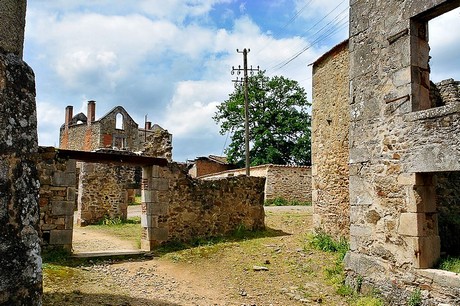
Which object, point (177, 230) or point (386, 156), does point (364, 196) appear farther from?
point (177, 230)

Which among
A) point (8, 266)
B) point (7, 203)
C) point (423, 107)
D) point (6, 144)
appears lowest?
point (8, 266)

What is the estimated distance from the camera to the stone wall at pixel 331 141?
30.8ft

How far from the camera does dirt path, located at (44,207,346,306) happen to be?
6.22 m

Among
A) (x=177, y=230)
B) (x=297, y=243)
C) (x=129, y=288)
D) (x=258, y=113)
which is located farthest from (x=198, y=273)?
(x=258, y=113)

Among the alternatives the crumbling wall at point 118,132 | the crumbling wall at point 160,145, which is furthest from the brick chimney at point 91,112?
the crumbling wall at point 160,145

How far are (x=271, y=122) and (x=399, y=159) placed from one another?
2762 cm

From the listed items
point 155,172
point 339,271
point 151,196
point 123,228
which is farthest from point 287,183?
point 339,271

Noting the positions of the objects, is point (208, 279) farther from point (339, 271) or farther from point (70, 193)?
point (70, 193)

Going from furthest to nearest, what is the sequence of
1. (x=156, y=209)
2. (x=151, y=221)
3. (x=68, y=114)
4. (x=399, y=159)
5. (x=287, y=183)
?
(x=68, y=114), (x=287, y=183), (x=156, y=209), (x=151, y=221), (x=399, y=159)

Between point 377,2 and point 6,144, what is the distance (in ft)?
20.9

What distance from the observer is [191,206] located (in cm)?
1044

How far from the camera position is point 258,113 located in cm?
3341

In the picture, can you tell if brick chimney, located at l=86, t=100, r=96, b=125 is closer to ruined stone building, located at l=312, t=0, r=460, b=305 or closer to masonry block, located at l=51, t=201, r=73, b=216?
masonry block, located at l=51, t=201, r=73, b=216

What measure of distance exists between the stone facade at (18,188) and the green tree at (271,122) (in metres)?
29.5
